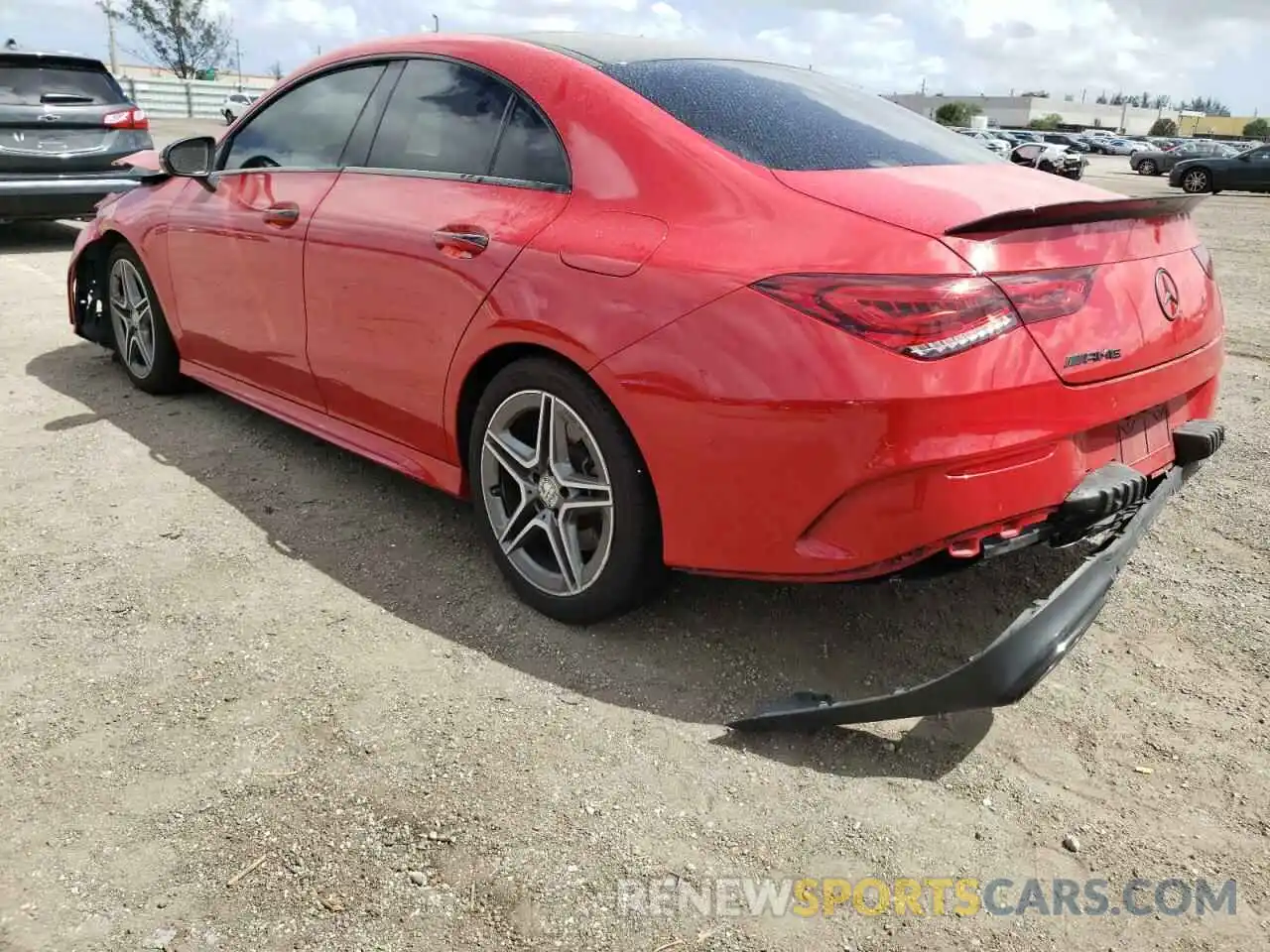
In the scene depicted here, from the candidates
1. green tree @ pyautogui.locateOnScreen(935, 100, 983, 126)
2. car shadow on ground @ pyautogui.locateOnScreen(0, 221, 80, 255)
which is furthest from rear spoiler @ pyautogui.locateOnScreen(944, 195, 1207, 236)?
green tree @ pyautogui.locateOnScreen(935, 100, 983, 126)

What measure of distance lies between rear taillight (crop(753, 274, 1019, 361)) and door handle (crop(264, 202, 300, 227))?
2.21m

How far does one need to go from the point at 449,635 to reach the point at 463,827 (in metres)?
0.82

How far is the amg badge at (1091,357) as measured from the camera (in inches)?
90.4

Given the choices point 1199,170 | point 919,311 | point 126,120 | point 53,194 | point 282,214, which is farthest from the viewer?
point 1199,170

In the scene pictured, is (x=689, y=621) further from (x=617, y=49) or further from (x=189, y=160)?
(x=189, y=160)

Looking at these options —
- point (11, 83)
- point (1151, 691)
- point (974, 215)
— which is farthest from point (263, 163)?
point (11, 83)

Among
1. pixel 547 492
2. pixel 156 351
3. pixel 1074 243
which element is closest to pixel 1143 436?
pixel 1074 243

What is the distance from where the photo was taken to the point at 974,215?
2311 millimetres

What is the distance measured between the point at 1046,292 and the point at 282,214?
2653 millimetres

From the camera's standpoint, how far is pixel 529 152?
9.59 feet

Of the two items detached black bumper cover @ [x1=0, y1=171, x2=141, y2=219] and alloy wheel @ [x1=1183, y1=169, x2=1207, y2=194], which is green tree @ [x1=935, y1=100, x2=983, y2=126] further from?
detached black bumper cover @ [x1=0, y1=171, x2=141, y2=219]

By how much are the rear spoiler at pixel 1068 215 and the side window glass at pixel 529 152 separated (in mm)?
1131

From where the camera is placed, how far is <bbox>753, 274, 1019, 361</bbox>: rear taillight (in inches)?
84.9

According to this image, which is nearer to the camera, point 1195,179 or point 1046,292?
point 1046,292
